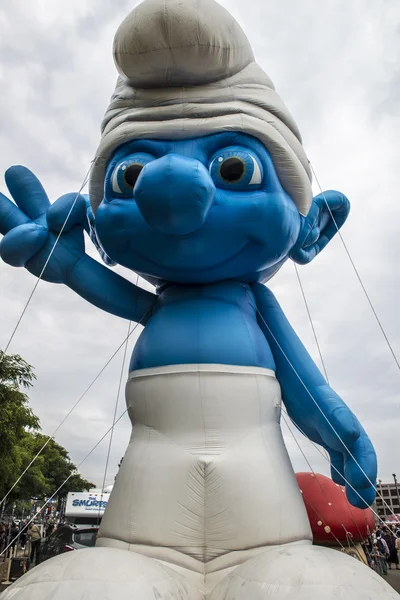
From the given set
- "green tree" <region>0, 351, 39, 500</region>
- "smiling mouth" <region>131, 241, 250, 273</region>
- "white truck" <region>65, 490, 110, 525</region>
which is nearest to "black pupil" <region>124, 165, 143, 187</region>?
"smiling mouth" <region>131, 241, 250, 273</region>

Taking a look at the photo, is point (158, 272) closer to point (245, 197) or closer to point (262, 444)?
point (245, 197)

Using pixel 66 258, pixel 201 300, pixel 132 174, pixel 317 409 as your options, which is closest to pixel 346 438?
pixel 317 409

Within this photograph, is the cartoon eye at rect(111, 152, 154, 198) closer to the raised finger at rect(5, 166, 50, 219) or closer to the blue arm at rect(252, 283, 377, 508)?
the raised finger at rect(5, 166, 50, 219)

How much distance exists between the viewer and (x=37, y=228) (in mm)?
4055

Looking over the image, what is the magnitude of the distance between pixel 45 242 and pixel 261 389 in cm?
211

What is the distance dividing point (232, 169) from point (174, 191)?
640 mm

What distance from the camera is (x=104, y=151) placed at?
3805mm

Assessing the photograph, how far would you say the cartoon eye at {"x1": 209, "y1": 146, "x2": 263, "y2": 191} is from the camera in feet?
11.2

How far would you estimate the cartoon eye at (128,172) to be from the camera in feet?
11.6

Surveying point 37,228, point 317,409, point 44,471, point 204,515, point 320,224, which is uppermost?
point 44,471

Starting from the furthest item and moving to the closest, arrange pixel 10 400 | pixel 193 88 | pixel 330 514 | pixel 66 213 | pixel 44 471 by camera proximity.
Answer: pixel 44 471, pixel 10 400, pixel 330 514, pixel 66 213, pixel 193 88

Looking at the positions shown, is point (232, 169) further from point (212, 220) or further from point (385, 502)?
point (385, 502)

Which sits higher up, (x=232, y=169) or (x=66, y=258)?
(x=232, y=169)

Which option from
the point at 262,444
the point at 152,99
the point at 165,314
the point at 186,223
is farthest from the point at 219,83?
the point at 262,444
